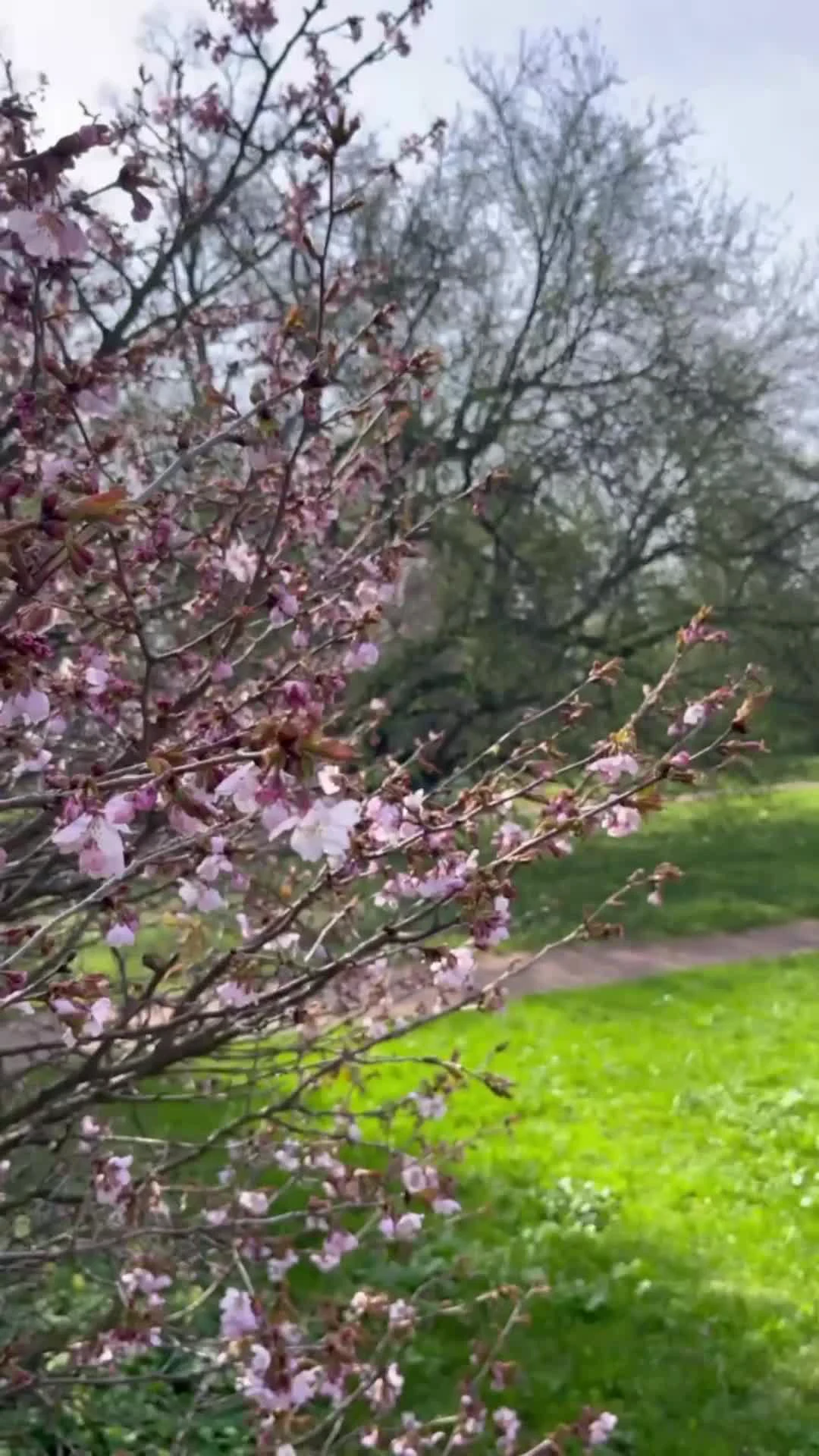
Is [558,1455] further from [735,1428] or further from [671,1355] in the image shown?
[671,1355]

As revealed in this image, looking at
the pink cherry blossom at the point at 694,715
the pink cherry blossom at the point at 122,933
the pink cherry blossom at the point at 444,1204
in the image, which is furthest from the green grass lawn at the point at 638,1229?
the pink cherry blossom at the point at 122,933

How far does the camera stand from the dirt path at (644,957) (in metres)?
10.5

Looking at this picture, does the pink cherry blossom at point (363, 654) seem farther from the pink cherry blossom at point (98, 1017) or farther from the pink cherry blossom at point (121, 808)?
the pink cherry blossom at point (121, 808)

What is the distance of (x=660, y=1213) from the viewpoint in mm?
5727

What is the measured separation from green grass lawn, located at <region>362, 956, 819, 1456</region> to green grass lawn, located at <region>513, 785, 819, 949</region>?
2238mm

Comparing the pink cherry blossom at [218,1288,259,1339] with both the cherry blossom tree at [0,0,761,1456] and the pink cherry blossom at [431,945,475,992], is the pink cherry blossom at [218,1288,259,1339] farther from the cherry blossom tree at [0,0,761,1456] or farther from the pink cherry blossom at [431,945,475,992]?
the pink cherry blossom at [431,945,475,992]

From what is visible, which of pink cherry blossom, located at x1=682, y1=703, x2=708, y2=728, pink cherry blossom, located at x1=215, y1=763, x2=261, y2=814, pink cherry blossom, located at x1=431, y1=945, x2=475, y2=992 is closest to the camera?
pink cherry blossom, located at x1=215, y1=763, x2=261, y2=814

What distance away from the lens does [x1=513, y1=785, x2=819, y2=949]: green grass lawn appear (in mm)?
12789

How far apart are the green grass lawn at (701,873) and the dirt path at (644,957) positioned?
0.97 ft

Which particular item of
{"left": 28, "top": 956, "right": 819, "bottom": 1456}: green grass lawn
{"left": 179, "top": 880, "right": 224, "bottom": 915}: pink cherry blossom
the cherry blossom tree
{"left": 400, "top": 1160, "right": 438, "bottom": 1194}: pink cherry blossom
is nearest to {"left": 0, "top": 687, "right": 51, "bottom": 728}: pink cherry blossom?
the cherry blossom tree

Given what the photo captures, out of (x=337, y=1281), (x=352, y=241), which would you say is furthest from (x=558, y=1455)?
(x=352, y=241)

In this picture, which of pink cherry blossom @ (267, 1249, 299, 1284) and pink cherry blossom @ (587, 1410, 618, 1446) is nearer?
pink cherry blossom @ (267, 1249, 299, 1284)

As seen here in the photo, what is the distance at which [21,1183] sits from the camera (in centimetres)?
418

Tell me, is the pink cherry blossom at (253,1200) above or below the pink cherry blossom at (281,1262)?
above
